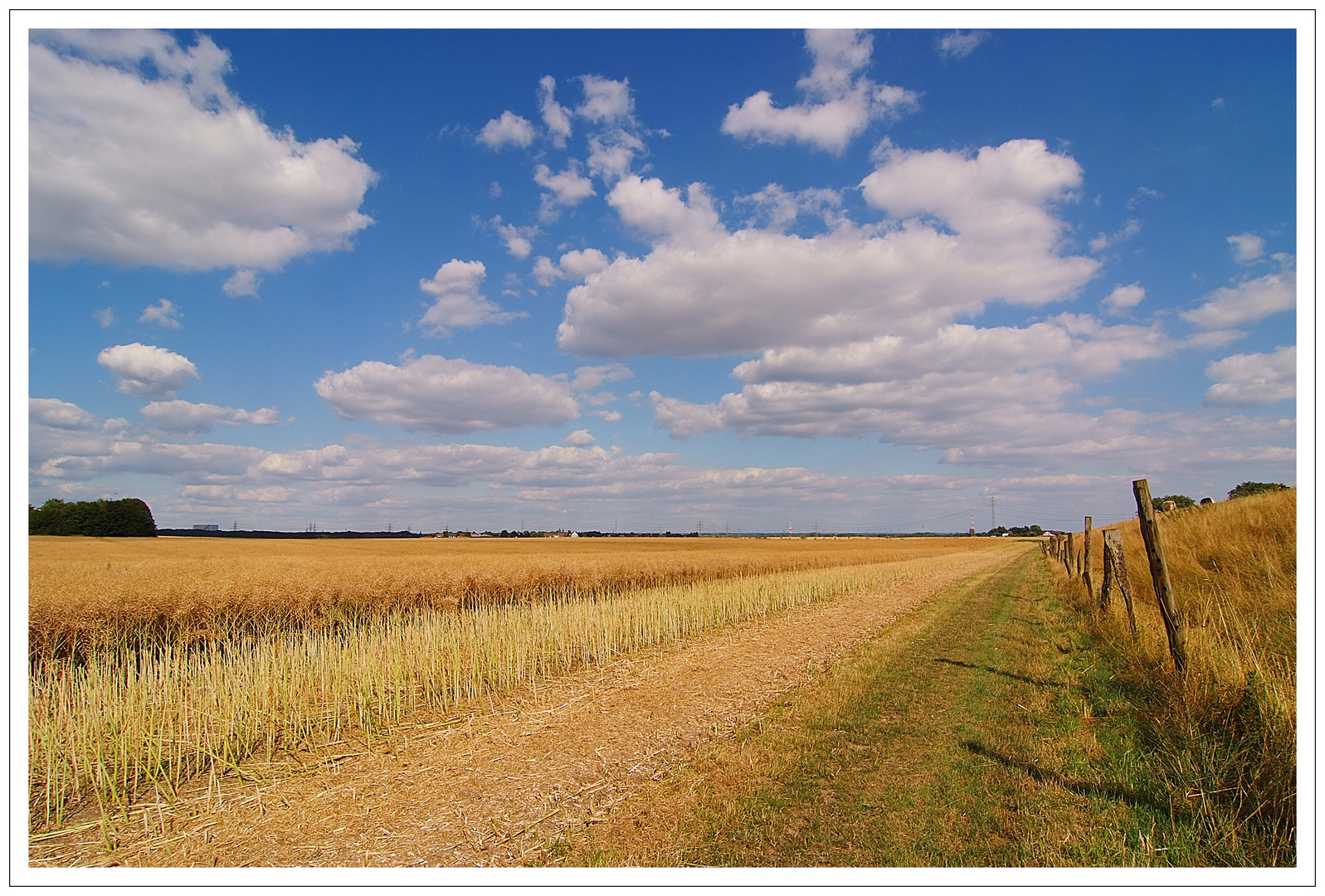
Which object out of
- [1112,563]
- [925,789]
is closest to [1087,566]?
[1112,563]

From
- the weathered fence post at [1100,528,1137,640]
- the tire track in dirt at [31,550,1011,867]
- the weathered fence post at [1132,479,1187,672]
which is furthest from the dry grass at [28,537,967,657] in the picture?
the weathered fence post at [1132,479,1187,672]

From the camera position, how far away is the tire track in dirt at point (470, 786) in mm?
A: 4941

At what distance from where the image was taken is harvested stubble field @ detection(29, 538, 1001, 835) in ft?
22.9

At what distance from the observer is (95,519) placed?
7206cm

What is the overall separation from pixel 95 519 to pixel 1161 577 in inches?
3823

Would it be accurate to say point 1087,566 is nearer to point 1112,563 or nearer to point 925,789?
point 1112,563

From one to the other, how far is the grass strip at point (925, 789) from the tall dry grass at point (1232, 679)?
27 cm

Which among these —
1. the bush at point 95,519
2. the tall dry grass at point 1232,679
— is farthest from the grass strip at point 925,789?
the bush at point 95,519

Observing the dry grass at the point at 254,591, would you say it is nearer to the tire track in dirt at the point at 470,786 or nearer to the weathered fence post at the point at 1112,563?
the tire track in dirt at the point at 470,786

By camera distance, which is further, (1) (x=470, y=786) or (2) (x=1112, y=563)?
(2) (x=1112, y=563)
